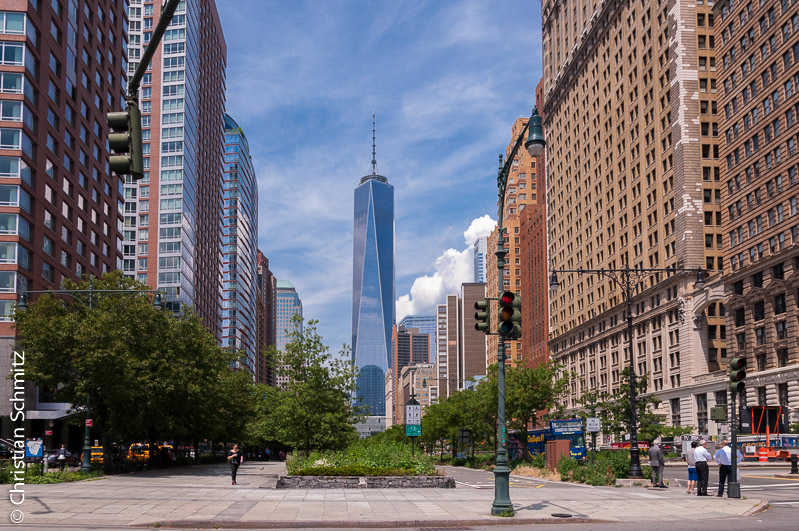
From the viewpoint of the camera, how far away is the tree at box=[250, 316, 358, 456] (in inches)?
1694

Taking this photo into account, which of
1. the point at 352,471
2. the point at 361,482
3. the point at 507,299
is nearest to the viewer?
the point at 507,299

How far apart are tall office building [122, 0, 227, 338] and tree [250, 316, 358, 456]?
76.6 m

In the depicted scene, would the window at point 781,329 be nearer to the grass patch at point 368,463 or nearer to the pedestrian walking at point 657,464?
the pedestrian walking at point 657,464

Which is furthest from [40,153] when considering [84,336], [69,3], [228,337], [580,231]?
[228,337]

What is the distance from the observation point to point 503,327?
1897cm

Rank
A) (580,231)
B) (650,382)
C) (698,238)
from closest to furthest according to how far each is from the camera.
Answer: (698,238), (650,382), (580,231)

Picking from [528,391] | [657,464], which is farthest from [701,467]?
[528,391]

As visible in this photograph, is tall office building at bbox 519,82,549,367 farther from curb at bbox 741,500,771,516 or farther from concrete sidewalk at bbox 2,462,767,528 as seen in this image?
curb at bbox 741,500,771,516

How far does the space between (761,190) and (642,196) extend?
25.3 meters

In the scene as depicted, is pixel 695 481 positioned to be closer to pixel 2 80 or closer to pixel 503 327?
A: pixel 503 327

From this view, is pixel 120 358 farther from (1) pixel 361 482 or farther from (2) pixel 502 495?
(2) pixel 502 495

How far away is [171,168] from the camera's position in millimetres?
126938

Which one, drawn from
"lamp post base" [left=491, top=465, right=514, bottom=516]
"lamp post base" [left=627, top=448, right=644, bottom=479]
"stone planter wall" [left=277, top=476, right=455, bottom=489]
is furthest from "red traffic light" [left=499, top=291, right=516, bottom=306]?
"lamp post base" [left=627, top=448, right=644, bottom=479]

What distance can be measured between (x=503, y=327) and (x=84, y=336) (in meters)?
29.8
